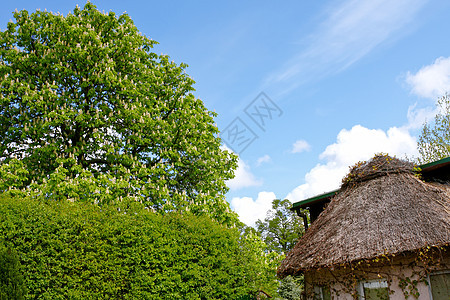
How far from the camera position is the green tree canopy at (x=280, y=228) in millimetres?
35062

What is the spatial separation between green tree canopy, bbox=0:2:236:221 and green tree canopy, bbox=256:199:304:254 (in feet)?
69.2

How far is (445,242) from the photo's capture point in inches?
336

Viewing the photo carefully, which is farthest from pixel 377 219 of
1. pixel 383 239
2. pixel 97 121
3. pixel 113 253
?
pixel 97 121

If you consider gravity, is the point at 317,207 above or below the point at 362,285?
above

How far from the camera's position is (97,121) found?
1345 cm

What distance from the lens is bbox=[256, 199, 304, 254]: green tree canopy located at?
35.1 m

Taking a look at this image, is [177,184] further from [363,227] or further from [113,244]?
[363,227]

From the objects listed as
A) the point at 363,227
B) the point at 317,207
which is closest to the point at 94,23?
the point at 317,207

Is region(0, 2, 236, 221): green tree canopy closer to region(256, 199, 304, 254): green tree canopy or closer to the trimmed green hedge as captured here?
the trimmed green hedge

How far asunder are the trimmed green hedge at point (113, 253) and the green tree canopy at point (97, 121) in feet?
7.58

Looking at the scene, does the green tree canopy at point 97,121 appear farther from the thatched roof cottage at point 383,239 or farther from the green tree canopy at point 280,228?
the green tree canopy at point 280,228

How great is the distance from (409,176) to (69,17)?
1390 cm

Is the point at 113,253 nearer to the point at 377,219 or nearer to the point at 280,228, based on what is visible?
the point at 377,219

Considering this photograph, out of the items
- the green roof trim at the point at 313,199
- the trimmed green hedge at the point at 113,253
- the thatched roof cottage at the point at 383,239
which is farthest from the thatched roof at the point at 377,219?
the trimmed green hedge at the point at 113,253
